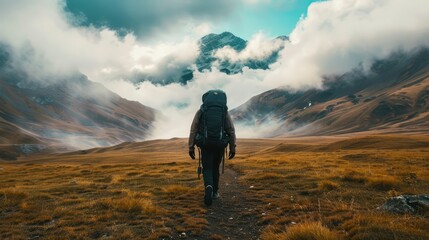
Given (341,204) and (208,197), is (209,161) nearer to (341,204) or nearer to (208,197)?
(208,197)

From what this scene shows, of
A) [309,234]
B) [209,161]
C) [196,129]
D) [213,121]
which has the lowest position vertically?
[309,234]

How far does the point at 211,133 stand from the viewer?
15.3 m

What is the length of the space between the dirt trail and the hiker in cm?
87

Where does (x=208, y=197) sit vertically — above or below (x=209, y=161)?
below

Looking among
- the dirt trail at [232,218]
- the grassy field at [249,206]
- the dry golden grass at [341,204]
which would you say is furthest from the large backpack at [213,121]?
the dry golden grass at [341,204]

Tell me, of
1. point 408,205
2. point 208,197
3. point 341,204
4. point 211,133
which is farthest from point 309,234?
point 211,133

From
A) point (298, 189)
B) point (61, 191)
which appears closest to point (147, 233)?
point (298, 189)

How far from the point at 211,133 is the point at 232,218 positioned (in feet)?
12.1

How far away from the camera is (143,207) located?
1411 centimetres

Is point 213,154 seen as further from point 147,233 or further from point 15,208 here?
point 15,208

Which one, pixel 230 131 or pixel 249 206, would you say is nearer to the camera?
pixel 249 206

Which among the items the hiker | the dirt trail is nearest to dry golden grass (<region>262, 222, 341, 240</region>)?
the dirt trail

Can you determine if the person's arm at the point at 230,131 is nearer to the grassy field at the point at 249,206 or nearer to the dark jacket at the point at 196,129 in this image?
the dark jacket at the point at 196,129

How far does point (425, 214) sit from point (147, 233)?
832 cm
